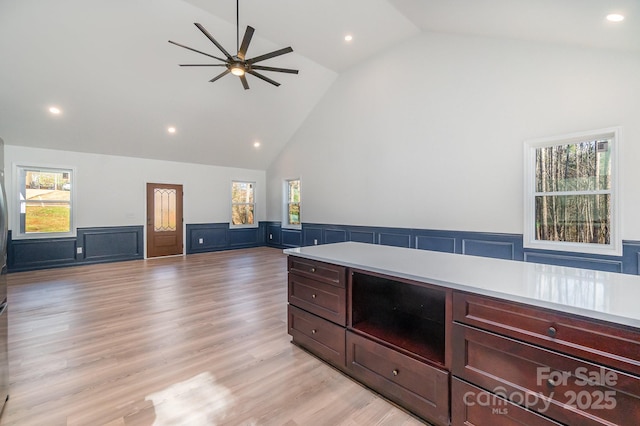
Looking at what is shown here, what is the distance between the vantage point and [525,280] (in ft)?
4.97

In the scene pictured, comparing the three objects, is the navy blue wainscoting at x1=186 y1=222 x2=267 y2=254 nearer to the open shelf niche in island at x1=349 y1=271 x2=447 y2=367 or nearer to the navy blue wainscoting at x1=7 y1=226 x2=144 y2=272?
the navy blue wainscoting at x1=7 y1=226 x2=144 y2=272

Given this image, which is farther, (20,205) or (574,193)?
(20,205)

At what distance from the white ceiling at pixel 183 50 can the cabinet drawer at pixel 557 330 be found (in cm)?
264

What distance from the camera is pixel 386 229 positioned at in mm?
5898

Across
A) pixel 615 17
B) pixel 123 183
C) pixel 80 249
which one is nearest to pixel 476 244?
pixel 615 17

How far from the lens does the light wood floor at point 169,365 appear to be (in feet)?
5.93

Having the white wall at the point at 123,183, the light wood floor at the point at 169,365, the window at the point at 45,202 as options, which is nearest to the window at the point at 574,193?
the light wood floor at the point at 169,365

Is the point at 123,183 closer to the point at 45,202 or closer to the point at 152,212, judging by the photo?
the point at 152,212

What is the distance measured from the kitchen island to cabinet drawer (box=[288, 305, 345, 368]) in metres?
0.01

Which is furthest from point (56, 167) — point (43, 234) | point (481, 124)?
point (481, 124)

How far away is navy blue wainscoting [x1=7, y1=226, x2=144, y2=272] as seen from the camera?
5816 mm

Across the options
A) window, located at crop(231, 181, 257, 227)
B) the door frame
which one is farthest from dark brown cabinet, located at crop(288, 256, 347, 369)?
window, located at crop(231, 181, 257, 227)

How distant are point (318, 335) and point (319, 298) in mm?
311

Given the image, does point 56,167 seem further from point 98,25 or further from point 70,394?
point 70,394
